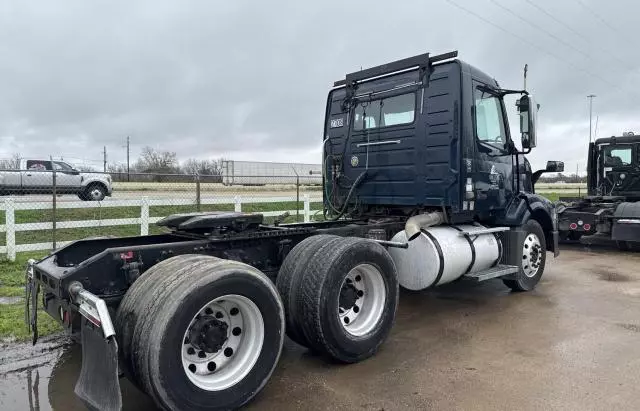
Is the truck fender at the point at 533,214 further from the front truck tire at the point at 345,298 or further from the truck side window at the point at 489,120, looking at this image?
the front truck tire at the point at 345,298

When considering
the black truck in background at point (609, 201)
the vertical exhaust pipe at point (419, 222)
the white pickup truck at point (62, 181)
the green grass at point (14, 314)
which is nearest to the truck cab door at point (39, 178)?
the white pickup truck at point (62, 181)

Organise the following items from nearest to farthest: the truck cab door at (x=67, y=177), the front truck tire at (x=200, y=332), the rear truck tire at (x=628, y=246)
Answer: the front truck tire at (x=200, y=332), the rear truck tire at (x=628, y=246), the truck cab door at (x=67, y=177)

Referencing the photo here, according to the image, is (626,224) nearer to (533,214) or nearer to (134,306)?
(533,214)

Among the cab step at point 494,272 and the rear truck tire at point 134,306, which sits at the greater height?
the rear truck tire at point 134,306

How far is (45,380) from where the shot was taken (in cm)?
402

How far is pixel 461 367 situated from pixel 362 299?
105cm

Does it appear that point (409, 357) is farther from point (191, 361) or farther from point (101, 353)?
point (101, 353)

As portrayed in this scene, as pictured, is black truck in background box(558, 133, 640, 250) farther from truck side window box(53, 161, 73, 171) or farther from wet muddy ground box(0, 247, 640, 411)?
truck side window box(53, 161, 73, 171)

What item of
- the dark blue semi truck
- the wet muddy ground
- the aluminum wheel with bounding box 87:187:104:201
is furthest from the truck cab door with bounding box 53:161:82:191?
the wet muddy ground

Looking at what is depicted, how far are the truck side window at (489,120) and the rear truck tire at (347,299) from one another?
2621 mm

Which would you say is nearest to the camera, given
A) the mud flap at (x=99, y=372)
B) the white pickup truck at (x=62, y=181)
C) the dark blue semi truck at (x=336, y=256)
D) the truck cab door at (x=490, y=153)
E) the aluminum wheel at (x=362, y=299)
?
the mud flap at (x=99, y=372)

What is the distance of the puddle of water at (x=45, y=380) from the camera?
3.61 meters

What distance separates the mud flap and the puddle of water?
540 millimetres

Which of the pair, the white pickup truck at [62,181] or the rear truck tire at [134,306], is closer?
the rear truck tire at [134,306]
